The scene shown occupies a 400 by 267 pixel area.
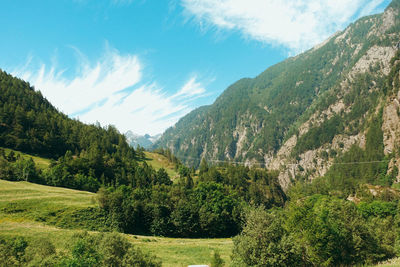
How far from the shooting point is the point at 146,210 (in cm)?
9525

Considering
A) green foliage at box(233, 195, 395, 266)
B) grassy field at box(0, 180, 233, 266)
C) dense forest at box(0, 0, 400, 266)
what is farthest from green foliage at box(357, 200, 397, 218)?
grassy field at box(0, 180, 233, 266)

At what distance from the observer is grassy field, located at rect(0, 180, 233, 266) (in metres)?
56.0

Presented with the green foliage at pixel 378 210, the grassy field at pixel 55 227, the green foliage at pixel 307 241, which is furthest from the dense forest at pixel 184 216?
the grassy field at pixel 55 227

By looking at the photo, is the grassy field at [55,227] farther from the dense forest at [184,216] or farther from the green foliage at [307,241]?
the green foliage at [307,241]


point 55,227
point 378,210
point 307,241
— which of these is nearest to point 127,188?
point 55,227

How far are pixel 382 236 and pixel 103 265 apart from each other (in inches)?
2373

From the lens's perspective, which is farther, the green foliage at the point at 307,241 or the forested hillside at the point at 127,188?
the forested hillside at the point at 127,188

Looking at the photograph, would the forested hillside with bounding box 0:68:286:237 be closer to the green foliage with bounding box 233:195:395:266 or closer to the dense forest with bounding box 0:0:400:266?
the dense forest with bounding box 0:0:400:266

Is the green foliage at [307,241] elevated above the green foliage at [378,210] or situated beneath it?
elevated above

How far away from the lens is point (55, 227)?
→ 70.3 m

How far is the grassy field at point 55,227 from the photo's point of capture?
56031mm

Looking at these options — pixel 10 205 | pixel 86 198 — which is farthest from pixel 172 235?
pixel 10 205

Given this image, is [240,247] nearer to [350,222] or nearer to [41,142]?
[350,222]

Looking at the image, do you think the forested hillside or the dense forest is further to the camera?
the forested hillside
